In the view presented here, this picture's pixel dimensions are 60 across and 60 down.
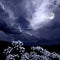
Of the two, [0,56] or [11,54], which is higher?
[0,56]

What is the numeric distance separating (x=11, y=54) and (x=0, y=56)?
28.9 ft

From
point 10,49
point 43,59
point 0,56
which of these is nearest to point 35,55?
point 43,59

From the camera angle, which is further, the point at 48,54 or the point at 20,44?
the point at 48,54

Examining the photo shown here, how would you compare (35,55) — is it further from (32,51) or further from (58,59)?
(58,59)

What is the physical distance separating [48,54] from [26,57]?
365 centimetres

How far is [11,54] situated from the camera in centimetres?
3469

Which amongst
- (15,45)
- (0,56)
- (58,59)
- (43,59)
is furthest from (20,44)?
(0,56)

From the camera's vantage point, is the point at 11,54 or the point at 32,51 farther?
the point at 32,51

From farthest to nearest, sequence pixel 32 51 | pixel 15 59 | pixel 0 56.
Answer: pixel 0 56, pixel 32 51, pixel 15 59

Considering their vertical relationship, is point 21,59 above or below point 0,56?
below

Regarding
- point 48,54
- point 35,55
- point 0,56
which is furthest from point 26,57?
point 0,56

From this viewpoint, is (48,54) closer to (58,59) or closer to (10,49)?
(58,59)

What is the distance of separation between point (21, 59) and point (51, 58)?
511cm

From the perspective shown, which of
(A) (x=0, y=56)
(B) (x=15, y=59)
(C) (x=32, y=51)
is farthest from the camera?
(A) (x=0, y=56)
